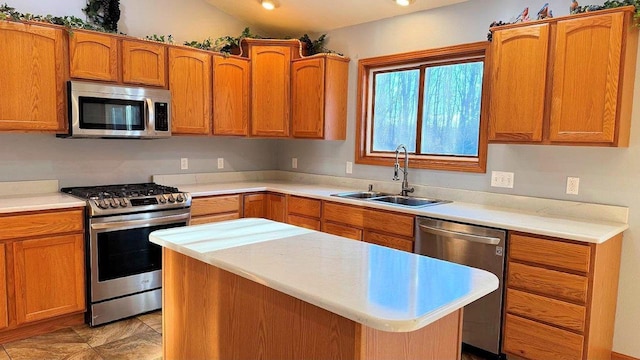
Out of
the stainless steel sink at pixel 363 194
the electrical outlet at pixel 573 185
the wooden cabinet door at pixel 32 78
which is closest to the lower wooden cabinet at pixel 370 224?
the stainless steel sink at pixel 363 194

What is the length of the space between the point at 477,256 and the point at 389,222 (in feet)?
2.27

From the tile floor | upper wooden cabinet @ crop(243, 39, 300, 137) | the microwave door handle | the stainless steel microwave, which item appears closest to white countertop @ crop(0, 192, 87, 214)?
the stainless steel microwave

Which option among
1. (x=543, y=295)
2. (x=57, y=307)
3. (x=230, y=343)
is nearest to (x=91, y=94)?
(x=57, y=307)

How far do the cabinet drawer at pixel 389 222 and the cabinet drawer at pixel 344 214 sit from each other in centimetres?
6

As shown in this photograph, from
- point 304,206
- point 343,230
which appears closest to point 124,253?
point 304,206

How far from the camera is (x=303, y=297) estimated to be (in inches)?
54.1

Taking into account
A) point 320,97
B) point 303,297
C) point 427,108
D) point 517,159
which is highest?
point 320,97

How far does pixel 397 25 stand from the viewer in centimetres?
389

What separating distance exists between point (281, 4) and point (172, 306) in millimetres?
3018

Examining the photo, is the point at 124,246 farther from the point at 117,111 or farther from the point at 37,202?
the point at 117,111

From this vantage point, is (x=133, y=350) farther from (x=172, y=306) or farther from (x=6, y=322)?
(x=172, y=306)

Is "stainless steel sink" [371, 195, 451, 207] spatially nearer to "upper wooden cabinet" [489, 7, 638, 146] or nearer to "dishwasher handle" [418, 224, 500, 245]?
"dishwasher handle" [418, 224, 500, 245]

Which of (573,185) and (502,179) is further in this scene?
(502,179)

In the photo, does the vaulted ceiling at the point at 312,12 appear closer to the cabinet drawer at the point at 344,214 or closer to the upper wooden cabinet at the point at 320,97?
the upper wooden cabinet at the point at 320,97
